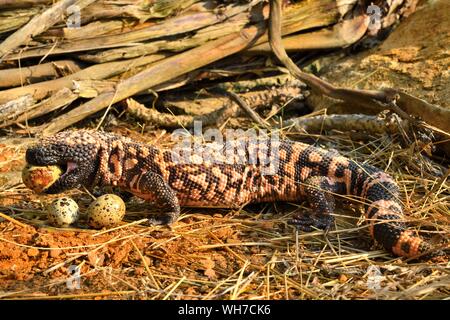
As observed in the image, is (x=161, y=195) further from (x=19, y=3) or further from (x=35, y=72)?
(x=19, y=3)

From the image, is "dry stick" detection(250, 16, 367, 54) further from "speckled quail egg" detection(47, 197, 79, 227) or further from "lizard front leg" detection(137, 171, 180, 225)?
"speckled quail egg" detection(47, 197, 79, 227)

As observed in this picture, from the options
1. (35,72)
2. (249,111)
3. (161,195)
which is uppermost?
(35,72)

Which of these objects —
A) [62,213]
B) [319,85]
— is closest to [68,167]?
[62,213]

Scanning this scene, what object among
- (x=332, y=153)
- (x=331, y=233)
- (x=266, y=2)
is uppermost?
(x=266, y=2)

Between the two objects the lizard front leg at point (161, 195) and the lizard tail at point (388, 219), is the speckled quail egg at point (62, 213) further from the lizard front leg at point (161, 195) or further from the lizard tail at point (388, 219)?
the lizard tail at point (388, 219)
